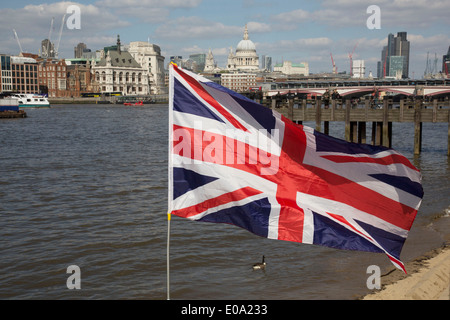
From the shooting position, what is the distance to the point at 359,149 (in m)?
7.29

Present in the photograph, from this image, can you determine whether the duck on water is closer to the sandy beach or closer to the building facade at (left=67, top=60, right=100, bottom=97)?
the sandy beach

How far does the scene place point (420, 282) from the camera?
923 centimetres

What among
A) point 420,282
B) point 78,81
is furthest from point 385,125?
point 78,81

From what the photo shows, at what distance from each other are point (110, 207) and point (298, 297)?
381 inches

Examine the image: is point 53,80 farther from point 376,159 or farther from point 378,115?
point 376,159

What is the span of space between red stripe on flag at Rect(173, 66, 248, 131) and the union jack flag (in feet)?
0.05

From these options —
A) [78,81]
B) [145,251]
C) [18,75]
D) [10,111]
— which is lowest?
[145,251]

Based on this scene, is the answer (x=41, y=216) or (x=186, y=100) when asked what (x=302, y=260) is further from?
(x=41, y=216)

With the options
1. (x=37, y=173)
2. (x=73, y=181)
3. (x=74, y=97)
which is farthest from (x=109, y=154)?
(x=74, y=97)

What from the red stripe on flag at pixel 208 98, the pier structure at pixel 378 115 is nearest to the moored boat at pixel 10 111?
the pier structure at pixel 378 115

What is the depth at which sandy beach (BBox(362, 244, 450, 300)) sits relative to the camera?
8.52 m

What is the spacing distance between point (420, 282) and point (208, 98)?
5364 mm

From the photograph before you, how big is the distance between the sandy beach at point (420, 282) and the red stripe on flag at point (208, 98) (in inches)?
164
